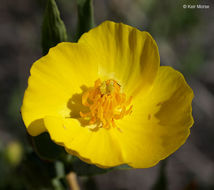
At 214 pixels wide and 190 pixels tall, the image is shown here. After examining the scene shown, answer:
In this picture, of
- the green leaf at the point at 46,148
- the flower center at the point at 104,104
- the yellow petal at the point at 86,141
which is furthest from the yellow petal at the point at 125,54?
the green leaf at the point at 46,148

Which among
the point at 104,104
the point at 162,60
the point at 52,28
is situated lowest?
the point at 162,60

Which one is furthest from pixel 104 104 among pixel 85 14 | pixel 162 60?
pixel 162 60

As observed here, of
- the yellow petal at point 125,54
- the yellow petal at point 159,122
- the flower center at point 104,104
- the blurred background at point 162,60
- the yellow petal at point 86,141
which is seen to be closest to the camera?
the yellow petal at point 86,141

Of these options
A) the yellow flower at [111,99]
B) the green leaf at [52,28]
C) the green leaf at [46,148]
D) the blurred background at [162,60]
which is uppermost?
the green leaf at [52,28]

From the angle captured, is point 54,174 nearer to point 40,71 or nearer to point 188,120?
point 40,71

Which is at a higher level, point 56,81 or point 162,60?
point 56,81

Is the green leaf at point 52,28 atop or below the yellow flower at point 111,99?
atop

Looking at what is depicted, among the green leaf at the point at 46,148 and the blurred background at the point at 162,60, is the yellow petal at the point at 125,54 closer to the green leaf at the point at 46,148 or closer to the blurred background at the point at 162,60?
the green leaf at the point at 46,148

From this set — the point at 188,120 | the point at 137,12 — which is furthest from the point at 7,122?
the point at 188,120

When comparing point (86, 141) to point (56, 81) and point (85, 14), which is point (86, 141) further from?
point (85, 14)
